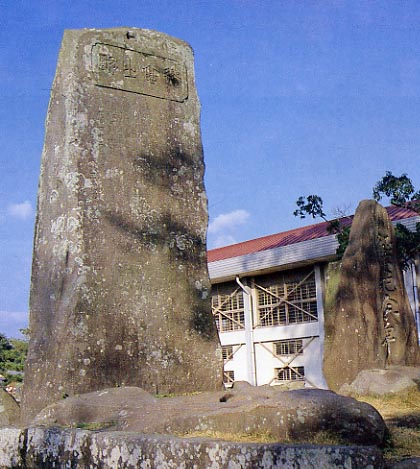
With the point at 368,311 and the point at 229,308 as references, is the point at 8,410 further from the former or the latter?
the point at 229,308

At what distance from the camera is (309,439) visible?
3502 millimetres

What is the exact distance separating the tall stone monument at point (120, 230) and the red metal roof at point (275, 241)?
12.8 m

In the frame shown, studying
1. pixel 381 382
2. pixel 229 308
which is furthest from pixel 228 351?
pixel 381 382

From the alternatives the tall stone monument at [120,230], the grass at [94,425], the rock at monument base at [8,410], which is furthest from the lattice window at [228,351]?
the grass at [94,425]

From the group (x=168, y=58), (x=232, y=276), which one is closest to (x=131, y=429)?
(x=168, y=58)

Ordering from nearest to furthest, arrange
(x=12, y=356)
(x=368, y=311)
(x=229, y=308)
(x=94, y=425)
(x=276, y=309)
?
1. (x=94, y=425)
2. (x=368, y=311)
3. (x=12, y=356)
4. (x=276, y=309)
5. (x=229, y=308)

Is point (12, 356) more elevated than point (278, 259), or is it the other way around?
point (278, 259)

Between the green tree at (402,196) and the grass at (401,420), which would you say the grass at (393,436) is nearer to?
the grass at (401,420)

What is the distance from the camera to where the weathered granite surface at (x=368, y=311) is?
680 centimetres

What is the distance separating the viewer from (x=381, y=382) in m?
6.00

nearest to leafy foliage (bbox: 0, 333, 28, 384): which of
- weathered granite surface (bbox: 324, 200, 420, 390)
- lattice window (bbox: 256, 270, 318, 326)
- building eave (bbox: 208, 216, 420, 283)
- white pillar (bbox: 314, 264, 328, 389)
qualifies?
weathered granite surface (bbox: 324, 200, 420, 390)

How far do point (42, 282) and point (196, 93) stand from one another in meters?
2.42

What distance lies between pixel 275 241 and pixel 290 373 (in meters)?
4.69

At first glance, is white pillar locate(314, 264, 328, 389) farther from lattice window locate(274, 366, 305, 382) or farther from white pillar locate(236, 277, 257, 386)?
white pillar locate(236, 277, 257, 386)
